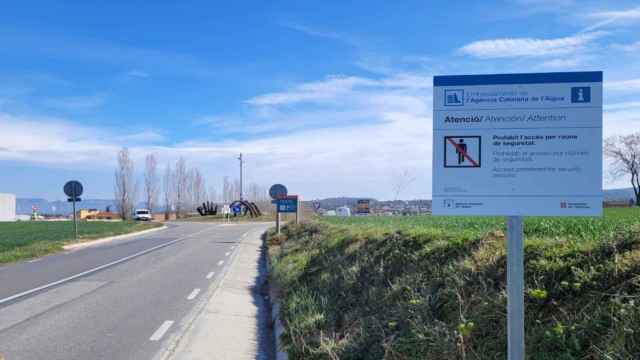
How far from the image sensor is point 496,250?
22.7ft

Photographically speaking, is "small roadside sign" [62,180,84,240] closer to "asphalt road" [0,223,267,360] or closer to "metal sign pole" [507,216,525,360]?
"asphalt road" [0,223,267,360]

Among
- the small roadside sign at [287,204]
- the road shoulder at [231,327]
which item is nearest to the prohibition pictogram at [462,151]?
the road shoulder at [231,327]

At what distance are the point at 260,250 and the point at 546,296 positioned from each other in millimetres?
21794

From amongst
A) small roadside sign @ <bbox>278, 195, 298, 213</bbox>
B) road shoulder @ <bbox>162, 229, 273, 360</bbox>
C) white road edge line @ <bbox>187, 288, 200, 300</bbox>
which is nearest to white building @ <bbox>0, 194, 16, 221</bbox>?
small roadside sign @ <bbox>278, 195, 298, 213</bbox>

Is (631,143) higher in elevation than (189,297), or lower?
higher

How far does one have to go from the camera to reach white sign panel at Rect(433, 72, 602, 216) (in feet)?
12.8

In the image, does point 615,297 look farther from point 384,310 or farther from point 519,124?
point 384,310

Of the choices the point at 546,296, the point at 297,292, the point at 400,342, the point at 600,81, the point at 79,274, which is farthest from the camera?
the point at 79,274

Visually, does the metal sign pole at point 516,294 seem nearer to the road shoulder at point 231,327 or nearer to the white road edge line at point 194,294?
the road shoulder at point 231,327

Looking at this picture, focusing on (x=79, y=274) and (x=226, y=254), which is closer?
(x=79, y=274)

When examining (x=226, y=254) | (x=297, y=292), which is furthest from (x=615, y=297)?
(x=226, y=254)

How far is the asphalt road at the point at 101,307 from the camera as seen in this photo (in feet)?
26.3

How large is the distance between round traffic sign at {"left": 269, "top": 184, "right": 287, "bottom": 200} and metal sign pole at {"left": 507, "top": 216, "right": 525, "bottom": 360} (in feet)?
86.6

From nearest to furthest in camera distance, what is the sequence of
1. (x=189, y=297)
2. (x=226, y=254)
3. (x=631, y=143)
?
1. (x=189, y=297)
2. (x=226, y=254)
3. (x=631, y=143)
